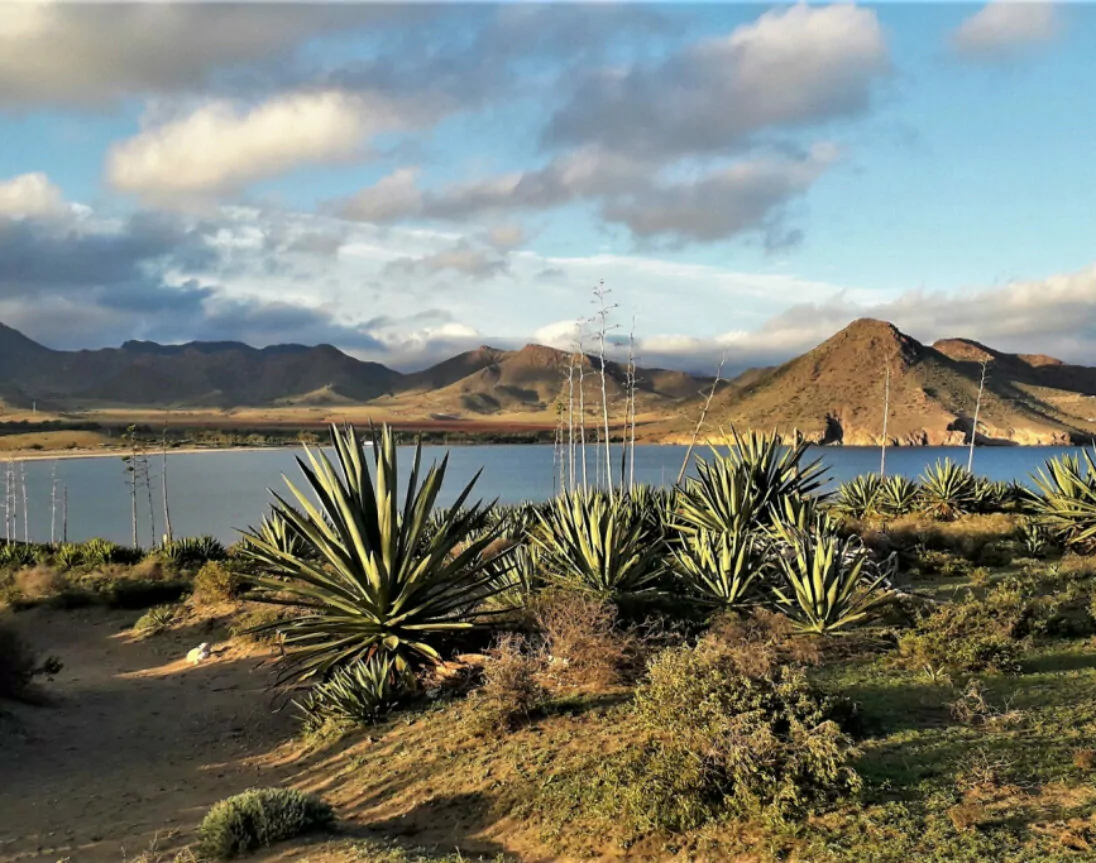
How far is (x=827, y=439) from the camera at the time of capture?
10119 cm

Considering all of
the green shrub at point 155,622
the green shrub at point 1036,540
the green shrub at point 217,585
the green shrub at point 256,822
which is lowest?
the green shrub at point 155,622

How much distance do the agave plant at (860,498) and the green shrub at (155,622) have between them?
15590 millimetres

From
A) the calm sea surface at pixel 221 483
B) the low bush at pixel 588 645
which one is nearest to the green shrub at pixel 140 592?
the calm sea surface at pixel 221 483

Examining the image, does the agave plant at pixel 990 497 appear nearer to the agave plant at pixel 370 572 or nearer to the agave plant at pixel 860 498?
the agave plant at pixel 860 498

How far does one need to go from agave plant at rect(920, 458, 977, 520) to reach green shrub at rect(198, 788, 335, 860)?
1784 centimetres

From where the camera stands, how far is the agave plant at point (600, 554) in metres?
9.44

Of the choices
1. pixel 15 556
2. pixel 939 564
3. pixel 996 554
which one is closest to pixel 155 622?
pixel 15 556

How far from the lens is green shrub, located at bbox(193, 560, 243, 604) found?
14922mm

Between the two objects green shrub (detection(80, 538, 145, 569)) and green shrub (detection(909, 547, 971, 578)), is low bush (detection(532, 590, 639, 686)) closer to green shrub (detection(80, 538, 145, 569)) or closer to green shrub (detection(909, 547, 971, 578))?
green shrub (detection(909, 547, 971, 578))

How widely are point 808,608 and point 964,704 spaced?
8.89ft

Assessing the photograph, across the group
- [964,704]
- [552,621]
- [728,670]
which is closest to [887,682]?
[964,704]

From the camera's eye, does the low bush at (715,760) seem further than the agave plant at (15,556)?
No

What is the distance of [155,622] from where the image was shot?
14.4m

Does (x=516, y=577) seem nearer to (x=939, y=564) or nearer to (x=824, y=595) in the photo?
(x=824, y=595)
